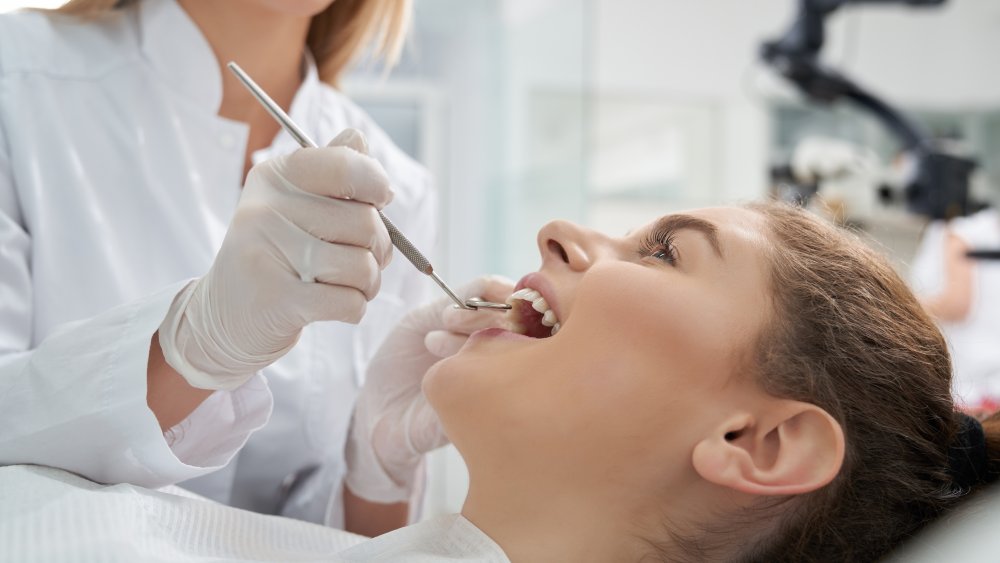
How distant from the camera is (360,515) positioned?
1328mm

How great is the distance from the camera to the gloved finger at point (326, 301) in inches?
33.5

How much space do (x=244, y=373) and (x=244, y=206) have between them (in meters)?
0.19

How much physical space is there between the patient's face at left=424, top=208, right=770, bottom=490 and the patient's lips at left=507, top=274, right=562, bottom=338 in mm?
51

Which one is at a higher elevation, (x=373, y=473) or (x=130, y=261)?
(x=130, y=261)

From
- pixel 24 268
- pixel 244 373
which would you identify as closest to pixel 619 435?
pixel 244 373

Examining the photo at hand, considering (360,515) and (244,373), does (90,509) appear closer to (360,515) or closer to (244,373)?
(244,373)

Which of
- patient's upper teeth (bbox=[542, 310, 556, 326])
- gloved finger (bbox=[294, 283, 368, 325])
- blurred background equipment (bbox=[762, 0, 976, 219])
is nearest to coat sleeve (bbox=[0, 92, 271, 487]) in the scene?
gloved finger (bbox=[294, 283, 368, 325])

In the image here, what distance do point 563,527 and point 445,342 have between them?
343 mm

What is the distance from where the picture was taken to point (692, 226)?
1.00m

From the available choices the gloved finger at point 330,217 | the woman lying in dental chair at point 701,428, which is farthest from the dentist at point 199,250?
the woman lying in dental chair at point 701,428

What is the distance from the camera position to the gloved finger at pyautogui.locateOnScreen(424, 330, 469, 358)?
1.16m

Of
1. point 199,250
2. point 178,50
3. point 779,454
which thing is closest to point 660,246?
point 779,454

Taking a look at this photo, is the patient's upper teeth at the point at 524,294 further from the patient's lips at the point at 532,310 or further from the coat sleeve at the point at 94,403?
the coat sleeve at the point at 94,403

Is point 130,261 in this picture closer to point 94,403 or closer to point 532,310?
point 94,403
